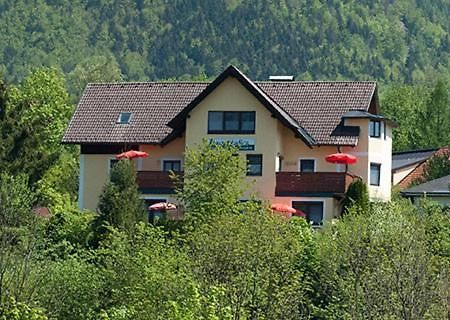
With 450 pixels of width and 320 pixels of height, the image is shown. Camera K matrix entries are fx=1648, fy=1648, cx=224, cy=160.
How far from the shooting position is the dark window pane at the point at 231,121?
211 ft

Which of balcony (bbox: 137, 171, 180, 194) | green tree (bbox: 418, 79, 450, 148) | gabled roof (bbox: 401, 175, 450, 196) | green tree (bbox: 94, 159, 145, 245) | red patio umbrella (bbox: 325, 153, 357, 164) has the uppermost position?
green tree (bbox: 418, 79, 450, 148)

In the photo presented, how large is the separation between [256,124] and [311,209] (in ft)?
12.9

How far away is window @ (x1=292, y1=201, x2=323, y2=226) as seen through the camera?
207ft

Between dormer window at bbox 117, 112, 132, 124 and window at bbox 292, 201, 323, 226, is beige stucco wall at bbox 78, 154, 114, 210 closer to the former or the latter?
dormer window at bbox 117, 112, 132, 124

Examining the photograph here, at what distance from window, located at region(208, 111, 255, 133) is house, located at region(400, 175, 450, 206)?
9.24 metres

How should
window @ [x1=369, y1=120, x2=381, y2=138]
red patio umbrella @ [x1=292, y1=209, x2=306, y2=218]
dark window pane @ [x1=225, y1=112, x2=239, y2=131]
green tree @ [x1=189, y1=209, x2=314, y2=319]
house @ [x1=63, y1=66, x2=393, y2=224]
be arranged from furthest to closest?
window @ [x1=369, y1=120, x2=381, y2=138] < dark window pane @ [x1=225, y1=112, x2=239, y2=131] < house @ [x1=63, y1=66, x2=393, y2=224] < red patio umbrella @ [x1=292, y1=209, x2=306, y2=218] < green tree @ [x1=189, y1=209, x2=314, y2=319]

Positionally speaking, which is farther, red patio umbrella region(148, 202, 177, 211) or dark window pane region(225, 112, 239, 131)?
dark window pane region(225, 112, 239, 131)

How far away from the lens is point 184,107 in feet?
220

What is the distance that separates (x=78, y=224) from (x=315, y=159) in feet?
36.4

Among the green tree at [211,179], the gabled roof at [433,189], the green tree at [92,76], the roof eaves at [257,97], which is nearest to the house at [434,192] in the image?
the gabled roof at [433,189]

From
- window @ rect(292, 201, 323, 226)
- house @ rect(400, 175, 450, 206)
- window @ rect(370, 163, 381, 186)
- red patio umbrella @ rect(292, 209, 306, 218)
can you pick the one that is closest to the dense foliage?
red patio umbrella @ rect(292, 209, 306, 218)

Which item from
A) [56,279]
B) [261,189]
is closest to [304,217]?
[261,189]

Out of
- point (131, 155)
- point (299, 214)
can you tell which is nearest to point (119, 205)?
point (131, 155)

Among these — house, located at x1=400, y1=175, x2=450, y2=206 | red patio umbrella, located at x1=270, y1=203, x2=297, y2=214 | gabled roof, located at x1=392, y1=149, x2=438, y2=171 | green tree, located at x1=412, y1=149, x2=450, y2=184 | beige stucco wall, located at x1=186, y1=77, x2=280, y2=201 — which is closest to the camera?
red patio umbrella, located at x1=270, y1=203, x2=297, y2=214
